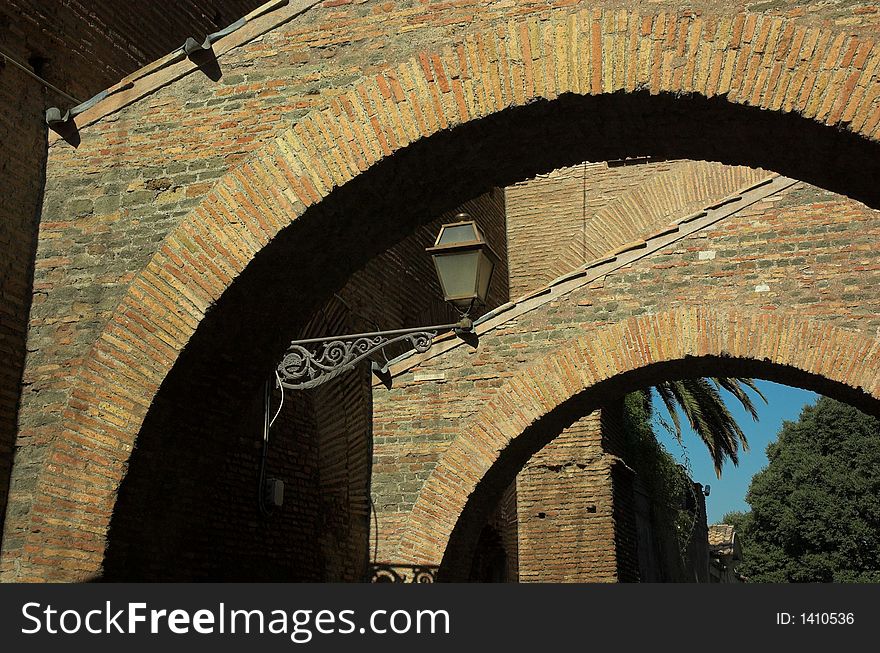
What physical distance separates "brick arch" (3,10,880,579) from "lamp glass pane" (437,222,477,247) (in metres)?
0.61

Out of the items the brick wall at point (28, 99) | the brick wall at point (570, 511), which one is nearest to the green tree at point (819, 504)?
the brick wall at point (570, 511)

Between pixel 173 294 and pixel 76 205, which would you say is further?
pixel 76 205

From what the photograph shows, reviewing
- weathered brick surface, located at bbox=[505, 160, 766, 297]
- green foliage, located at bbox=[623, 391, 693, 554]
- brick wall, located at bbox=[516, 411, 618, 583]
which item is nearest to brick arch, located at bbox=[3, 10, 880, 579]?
brick wall, located at bbox=[516, 411, 618, 583]

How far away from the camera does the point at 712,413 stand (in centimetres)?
1662

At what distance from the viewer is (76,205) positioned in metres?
5.65

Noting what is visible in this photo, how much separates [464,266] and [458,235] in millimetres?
228

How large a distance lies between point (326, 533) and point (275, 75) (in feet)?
15.1

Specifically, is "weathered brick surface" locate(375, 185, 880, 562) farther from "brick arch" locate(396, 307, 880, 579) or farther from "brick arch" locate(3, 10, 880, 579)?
"brick arch" locate(3, 10, 880, 579)

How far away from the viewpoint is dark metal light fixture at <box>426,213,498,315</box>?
19.6 feet

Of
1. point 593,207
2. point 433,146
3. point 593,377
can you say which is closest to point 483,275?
point 433,146

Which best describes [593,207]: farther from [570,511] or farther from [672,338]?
[672,338]

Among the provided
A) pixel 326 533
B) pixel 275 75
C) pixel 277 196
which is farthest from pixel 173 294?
pixel 326 533

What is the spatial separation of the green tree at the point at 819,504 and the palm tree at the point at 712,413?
30.2 ft
